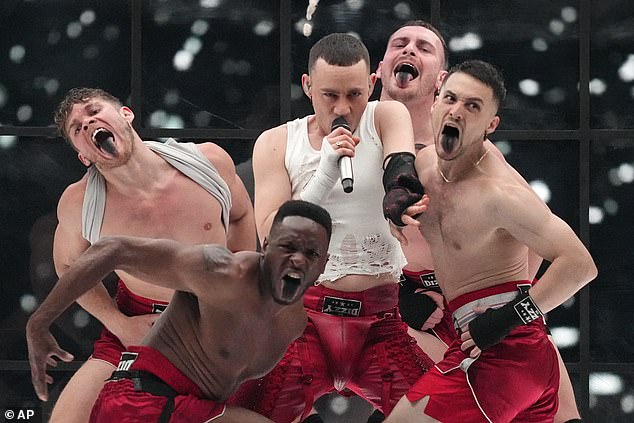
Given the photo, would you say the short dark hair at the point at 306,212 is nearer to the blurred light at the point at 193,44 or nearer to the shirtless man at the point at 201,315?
the shirtless man at the point at 201,315

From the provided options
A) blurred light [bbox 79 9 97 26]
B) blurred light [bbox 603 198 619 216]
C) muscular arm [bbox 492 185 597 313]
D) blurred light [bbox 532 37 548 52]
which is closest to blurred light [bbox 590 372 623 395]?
blurred light [bbox 603 198 619 216]

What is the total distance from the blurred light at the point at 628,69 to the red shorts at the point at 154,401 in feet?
10.1

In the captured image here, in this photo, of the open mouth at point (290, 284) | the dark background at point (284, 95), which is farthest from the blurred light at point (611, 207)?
the open mouth at point (290, 284)

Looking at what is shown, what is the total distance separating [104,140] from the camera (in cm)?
556

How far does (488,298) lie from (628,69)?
7.49ft

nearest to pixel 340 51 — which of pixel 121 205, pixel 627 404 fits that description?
pixel 121 205

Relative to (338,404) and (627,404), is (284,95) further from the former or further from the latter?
(627,404)

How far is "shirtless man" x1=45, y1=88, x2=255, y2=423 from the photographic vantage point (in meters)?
5.56

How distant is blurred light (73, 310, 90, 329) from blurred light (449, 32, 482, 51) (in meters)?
2.21

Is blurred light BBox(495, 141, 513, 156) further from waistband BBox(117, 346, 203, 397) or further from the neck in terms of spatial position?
waistband BBox(117, 346, 203, 397)

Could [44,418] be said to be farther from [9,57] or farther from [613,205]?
[613,205]

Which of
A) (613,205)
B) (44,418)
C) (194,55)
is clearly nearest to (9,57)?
(194,55)

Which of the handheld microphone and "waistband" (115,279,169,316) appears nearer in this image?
the handheld microphone

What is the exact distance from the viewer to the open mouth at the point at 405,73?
5863 mm
